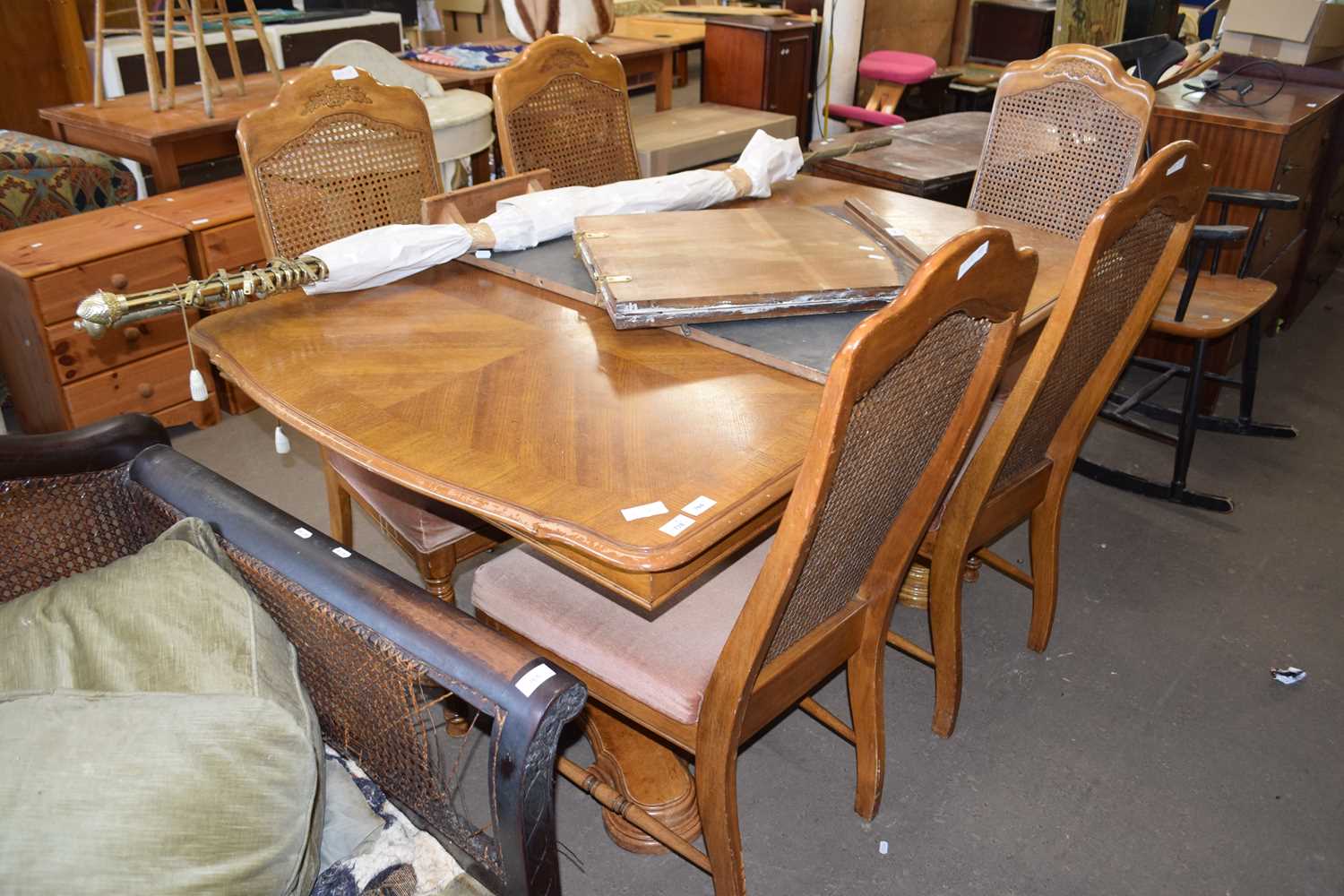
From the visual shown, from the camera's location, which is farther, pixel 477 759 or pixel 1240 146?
pixel 1240 146

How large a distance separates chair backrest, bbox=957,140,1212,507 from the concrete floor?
453 mm

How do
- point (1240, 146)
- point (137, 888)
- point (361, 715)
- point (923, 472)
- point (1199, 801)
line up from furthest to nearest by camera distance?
point (1240, 146)
point (1199, 801)
point (923, 472)
point (361, 715)
point (137, 888)

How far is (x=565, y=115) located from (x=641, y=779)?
150 centimetres

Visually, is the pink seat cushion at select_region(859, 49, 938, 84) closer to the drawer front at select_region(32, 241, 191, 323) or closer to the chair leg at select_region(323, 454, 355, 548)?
the drawer front at select_region(32, 241, 191, 323)

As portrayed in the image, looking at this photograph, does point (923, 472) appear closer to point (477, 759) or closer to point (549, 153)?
point (477, 759)

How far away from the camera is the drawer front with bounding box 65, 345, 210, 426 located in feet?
8.52

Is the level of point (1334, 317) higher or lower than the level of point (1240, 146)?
lower

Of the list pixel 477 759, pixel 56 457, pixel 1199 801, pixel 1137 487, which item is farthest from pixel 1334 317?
pixel 56 457

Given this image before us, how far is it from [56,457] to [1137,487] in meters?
2.40

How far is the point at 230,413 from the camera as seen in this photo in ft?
9.79

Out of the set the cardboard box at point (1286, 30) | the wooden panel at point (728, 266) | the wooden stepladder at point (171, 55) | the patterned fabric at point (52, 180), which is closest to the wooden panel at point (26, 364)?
the patterned fabric at point (52, 180)

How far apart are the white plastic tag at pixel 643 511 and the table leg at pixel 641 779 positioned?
59 cm

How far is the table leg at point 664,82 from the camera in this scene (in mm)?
4008

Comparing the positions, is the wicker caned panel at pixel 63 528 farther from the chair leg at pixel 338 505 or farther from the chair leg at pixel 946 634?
the chair leg at pixel 946 634
